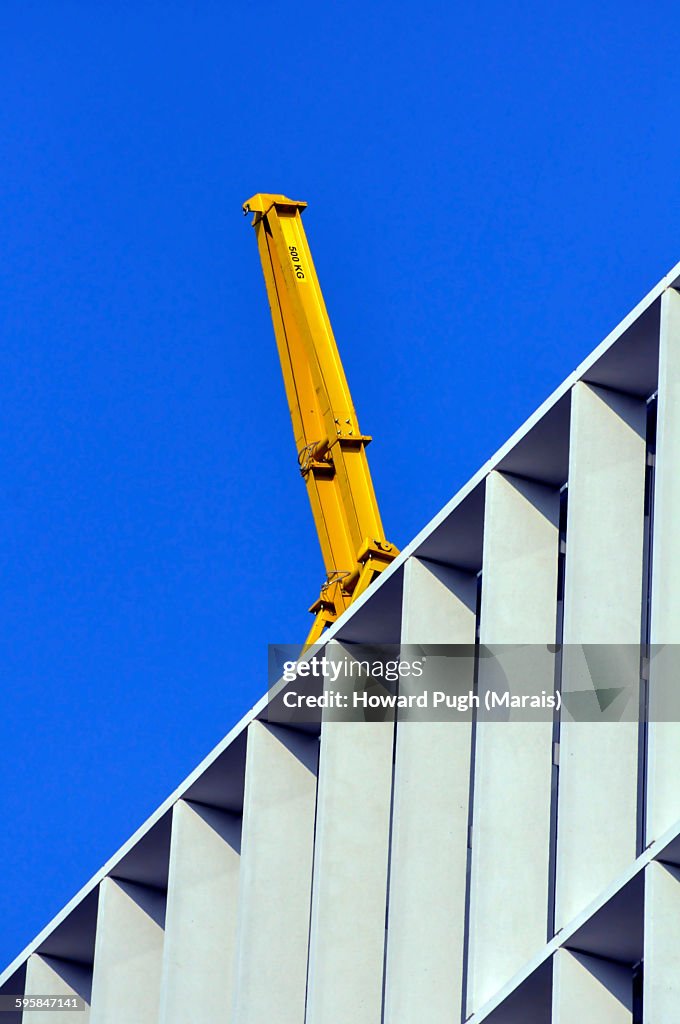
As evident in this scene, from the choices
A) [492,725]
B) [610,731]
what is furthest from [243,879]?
[610,731]

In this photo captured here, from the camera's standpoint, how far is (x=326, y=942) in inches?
646

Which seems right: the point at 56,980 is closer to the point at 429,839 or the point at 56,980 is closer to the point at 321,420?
the point at 429,839

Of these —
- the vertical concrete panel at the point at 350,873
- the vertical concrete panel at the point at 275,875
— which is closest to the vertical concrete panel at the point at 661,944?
the vertical concrete panel at the point at 350,873

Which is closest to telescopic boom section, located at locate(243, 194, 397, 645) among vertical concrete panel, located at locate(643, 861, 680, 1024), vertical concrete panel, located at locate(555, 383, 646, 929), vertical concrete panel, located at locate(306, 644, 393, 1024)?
vertical concrete panel, located at locate(306, 644, 393, 1024)

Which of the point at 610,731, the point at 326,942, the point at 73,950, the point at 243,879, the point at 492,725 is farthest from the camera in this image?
the point at 73,950

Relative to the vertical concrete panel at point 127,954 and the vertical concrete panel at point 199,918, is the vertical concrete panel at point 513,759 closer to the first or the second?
the vertical concrete panel at point 199,918

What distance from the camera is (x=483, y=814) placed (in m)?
14.5

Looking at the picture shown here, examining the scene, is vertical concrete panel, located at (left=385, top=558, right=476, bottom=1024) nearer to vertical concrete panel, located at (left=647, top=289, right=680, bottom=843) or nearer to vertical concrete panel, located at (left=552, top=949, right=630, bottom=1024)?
vertical concrete panel, located at (left=552, top=949, right=630, bottom=1024)

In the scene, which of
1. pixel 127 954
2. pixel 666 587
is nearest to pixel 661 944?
pixel 666 587

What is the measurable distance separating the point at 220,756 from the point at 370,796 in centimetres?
230

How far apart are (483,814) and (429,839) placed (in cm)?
130

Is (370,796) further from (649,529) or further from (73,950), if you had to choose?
(73,950)

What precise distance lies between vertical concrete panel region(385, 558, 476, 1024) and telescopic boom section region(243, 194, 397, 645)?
21.5 meters

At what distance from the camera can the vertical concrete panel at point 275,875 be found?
17.5 meters
